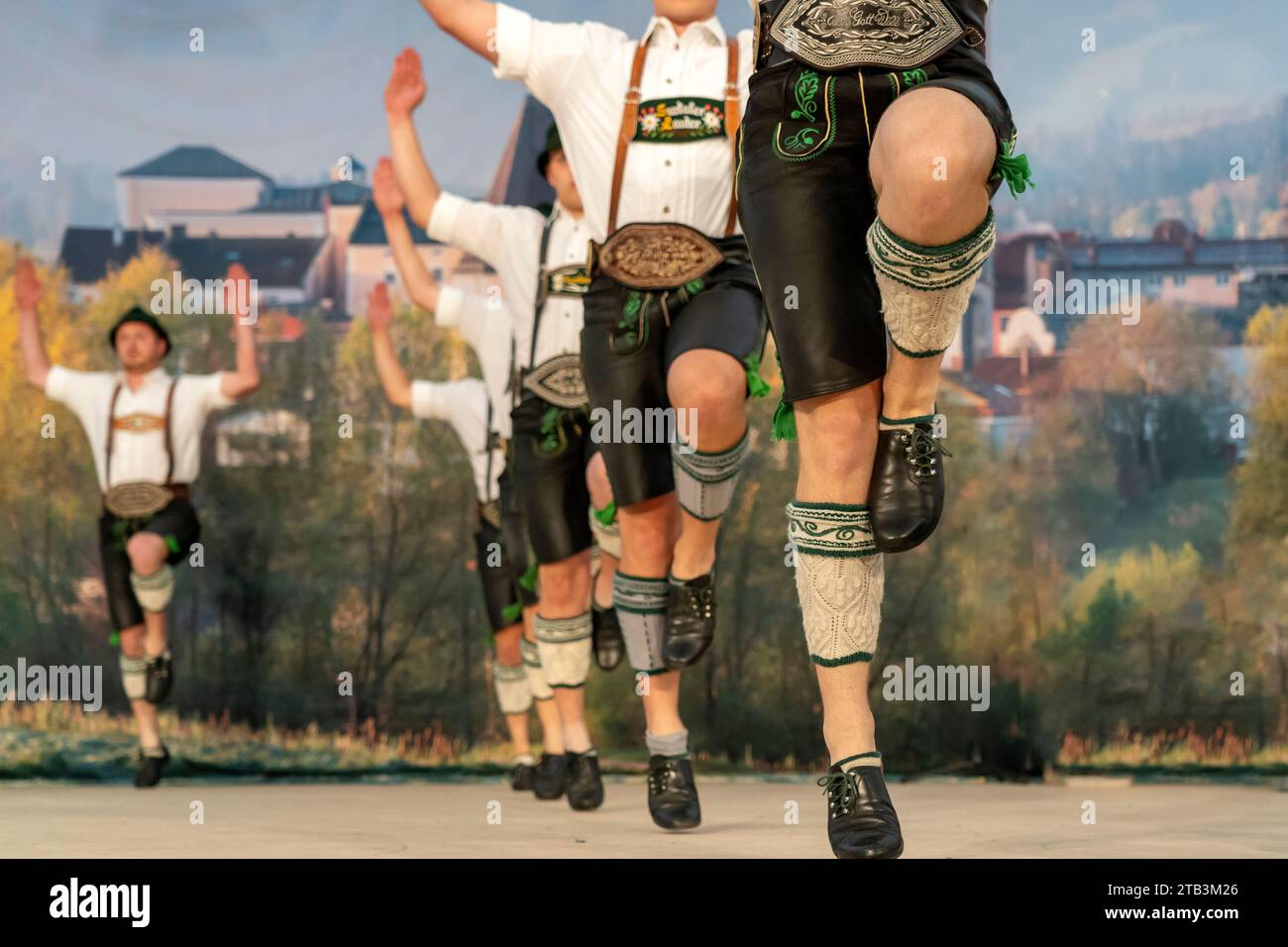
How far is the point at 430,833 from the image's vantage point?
3.33 meters

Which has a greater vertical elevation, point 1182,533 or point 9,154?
point 9,154

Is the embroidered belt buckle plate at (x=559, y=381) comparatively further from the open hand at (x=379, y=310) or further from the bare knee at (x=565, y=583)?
the open hand at (x=379, y=310)

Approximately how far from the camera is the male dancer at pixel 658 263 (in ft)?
11.3

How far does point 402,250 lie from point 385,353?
907mm

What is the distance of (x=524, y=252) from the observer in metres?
5.17

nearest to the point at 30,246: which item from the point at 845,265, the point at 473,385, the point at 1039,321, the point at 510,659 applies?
the point at 473,385

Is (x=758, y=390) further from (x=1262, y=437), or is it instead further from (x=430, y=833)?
(x=1262, y=437)

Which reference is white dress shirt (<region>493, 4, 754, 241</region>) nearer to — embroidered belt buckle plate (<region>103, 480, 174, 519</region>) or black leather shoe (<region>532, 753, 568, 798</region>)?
black leather shoe (<region>532, 753, 568, 798</region>)

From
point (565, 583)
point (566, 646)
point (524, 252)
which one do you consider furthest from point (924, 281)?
point (524, 252)

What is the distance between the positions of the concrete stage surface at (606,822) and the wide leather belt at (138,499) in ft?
3.69

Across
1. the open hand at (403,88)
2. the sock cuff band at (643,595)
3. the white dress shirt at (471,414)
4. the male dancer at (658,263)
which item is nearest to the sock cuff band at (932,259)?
the male dancer at (658,263)

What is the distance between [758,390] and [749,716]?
4.22 meters

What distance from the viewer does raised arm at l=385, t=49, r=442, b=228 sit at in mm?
4977

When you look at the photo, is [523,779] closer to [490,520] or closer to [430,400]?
[490,520]
